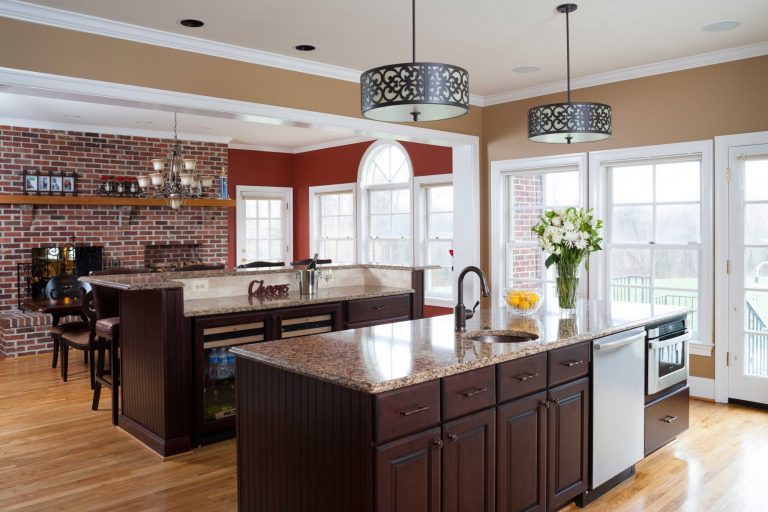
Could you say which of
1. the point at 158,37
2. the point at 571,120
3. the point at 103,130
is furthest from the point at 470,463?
the point at 103,130

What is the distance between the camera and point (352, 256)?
876 cm

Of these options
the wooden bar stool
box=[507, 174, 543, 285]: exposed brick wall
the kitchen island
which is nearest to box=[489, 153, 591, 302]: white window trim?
box=[507, 174, 543, 285]: exposed brick wall

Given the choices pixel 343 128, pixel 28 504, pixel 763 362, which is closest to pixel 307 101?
pixel 343 128

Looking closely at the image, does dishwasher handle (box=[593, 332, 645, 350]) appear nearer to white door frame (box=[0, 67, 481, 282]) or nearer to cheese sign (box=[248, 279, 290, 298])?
cheese sign (box=[248, 279, 290, 298])

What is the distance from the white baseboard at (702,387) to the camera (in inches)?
195

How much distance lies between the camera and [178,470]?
3564 millimetres

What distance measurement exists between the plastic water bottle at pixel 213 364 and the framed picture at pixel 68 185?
442 cm

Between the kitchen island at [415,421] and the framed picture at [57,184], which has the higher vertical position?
the framed picture at [57,184]

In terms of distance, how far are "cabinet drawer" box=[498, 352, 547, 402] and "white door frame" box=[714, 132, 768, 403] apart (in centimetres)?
282

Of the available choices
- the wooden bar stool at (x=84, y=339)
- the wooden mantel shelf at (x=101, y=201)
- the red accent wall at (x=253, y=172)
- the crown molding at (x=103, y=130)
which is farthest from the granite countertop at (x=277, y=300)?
the red accent wall at (x=253, y=172)

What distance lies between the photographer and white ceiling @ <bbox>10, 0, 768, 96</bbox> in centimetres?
368

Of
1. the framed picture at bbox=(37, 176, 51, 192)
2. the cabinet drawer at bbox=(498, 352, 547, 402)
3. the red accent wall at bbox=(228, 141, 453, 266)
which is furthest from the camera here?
the red accent wall at bbox=(228, 141, 453, 266)

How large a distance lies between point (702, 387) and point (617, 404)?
89.1 inches

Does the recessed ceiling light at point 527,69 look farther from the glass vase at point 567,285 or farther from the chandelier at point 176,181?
the chandelier at point 176,181
